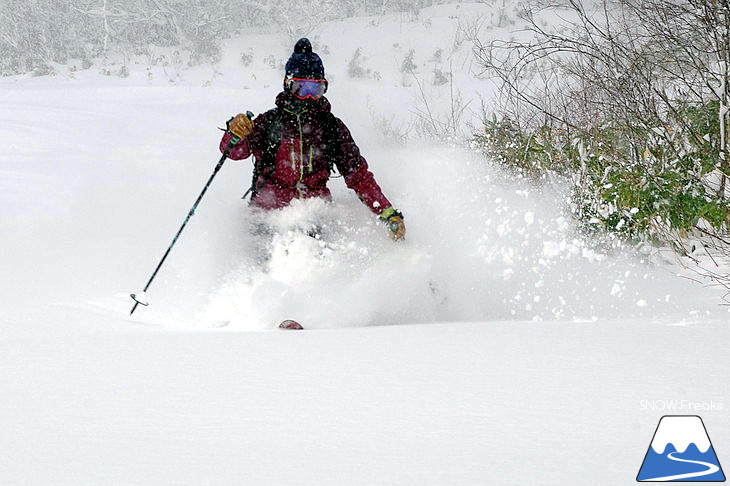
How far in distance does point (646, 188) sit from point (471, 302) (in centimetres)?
125

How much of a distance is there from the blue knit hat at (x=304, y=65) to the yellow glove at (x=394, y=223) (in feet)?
3.15

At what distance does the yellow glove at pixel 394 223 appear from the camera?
16.0 ft

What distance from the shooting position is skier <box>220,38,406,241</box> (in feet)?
16.1

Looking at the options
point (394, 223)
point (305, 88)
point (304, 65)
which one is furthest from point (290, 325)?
point (304, 65)

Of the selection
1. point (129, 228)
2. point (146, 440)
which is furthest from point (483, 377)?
point (129, 228)

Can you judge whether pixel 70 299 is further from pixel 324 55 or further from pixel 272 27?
pixel 272 27

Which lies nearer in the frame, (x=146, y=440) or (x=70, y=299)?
(x=146, y=440)

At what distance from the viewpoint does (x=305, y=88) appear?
4.88 metres

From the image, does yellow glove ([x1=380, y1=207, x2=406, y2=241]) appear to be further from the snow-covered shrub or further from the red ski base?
the snow-covered shrub

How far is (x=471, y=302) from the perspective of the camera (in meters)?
4.92

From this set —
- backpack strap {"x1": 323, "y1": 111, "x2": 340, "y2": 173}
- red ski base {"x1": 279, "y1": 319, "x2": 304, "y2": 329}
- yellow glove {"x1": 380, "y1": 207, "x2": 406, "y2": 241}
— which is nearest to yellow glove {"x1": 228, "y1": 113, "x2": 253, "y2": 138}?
backpack strap {"x1": 323, "y1": 111, "x2": 340, "y2": 173}

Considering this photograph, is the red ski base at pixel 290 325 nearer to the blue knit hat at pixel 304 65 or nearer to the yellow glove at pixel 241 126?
the yellow glove at pixel 241 126

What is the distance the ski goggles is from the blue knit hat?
1.2 inches

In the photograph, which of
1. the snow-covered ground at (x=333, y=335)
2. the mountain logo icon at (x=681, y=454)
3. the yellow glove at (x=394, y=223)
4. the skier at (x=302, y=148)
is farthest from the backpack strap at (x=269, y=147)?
the mountain logo icon at (x=681, y=454)
